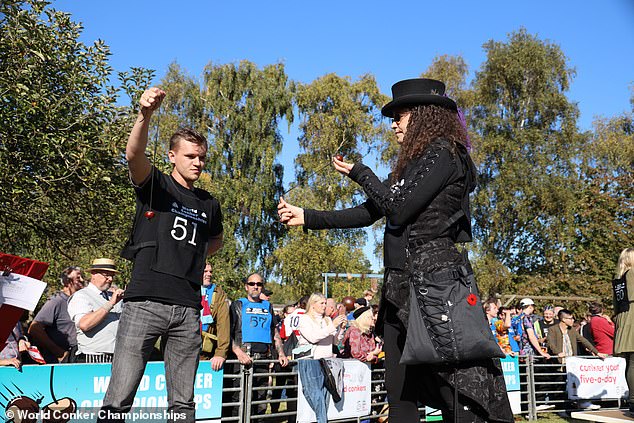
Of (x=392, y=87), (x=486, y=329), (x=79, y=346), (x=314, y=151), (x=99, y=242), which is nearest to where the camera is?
(x=486, y=329)

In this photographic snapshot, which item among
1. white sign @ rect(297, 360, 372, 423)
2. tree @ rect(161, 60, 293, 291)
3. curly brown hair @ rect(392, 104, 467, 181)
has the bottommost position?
white sign @ rect(297, 360, 372, 423)

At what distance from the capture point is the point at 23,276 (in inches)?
205

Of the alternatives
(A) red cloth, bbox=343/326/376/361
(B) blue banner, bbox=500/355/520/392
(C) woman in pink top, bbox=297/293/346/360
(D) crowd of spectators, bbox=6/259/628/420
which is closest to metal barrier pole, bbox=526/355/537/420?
(B) blue banner, bbox=500/355/520/392

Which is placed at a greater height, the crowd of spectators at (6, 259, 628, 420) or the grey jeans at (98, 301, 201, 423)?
the crowd of spectators at (6, 259, 628, 420)

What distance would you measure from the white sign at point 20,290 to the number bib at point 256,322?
5.58 metres

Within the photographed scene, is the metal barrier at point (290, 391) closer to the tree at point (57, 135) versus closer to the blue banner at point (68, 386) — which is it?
the blue banner at point (68, 386)

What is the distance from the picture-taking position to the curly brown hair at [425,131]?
139 inches

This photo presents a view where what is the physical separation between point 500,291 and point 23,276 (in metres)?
34.9

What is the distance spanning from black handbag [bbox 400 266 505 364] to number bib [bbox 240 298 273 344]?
25.1 feet

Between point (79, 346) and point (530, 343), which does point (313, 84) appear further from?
point (79, 346)

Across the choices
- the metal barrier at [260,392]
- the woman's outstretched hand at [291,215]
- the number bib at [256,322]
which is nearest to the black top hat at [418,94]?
the woman's outstretched hand at [291,215]

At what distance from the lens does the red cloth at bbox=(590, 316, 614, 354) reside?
46.5 ft

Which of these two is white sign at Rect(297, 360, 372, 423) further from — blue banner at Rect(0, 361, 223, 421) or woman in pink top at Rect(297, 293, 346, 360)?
blue banner at Rect(0, 361, 223, 421)

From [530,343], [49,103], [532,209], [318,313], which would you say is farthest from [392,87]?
[532,209]
